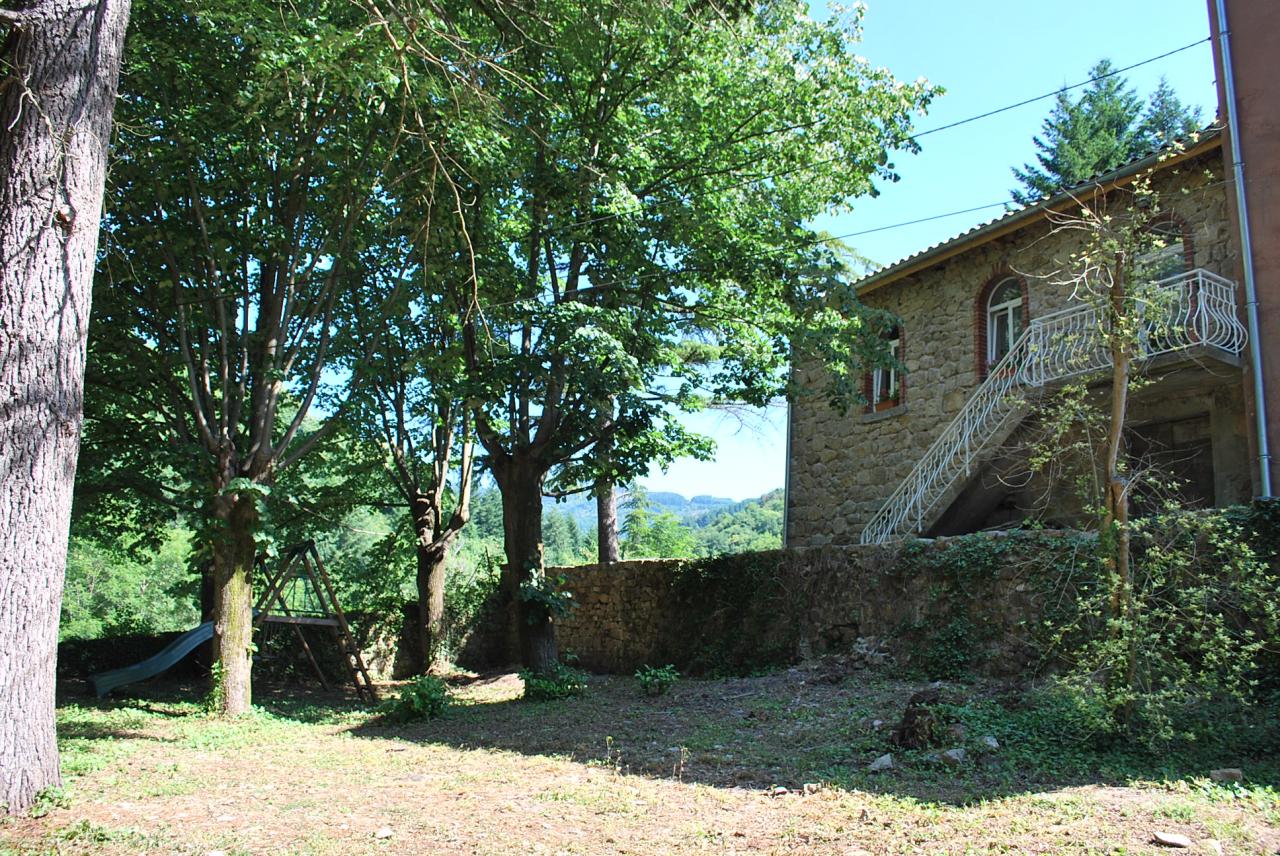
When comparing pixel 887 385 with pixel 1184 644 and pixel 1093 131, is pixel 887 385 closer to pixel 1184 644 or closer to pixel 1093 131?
pixel 1184 644

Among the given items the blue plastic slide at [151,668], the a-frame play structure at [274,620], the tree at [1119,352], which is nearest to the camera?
the tree at [1119,352]

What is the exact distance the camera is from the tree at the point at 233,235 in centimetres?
885

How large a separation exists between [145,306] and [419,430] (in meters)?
5.45

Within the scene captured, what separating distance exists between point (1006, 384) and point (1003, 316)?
1.95 meters

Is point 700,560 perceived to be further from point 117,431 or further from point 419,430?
point 117,431

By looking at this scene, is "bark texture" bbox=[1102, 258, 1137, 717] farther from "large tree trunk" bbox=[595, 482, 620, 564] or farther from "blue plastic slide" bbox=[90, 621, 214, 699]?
"large tree trunk" bbox=[595, 482, 620, 564]

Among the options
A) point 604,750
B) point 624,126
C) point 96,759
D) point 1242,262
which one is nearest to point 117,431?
point 96,759

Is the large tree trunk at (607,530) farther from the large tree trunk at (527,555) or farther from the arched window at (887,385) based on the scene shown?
the large tree trunk at (527,555)

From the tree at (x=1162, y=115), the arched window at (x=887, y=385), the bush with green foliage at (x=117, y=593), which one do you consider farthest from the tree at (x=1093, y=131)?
the bush with green foliage at (x=117, y=593)

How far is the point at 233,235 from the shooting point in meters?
10.1

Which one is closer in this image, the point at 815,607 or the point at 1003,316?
the point at 815,607

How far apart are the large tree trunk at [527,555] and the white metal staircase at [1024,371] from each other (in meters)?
4.81

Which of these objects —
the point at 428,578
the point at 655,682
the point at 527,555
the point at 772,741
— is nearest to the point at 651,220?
the point at 527,555

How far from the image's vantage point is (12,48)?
4.99 metres
